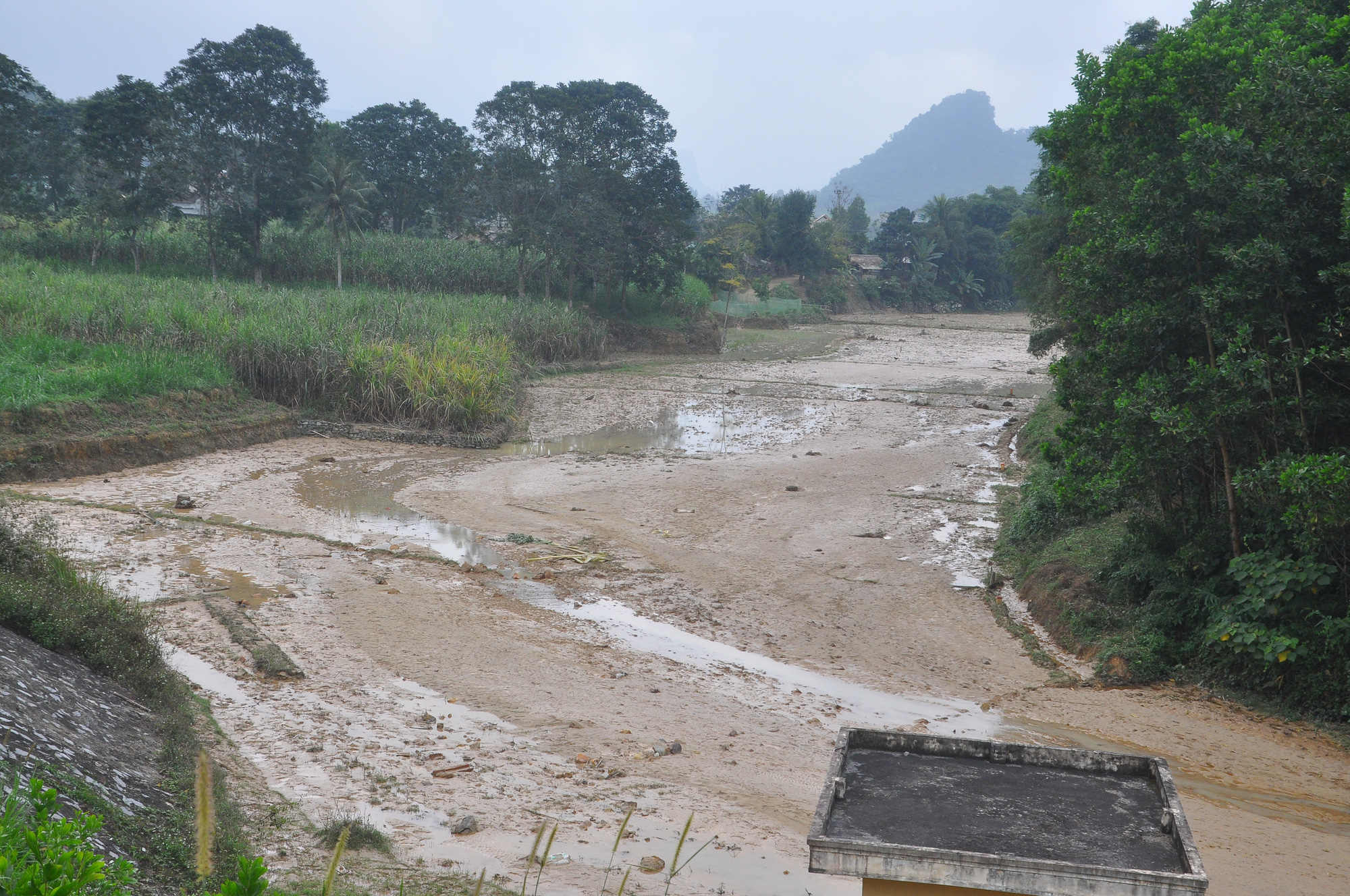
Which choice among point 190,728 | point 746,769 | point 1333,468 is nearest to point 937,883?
point 746,769

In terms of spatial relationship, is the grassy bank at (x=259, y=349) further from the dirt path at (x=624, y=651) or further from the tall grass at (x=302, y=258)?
the tall grass at (x=302, y=258)

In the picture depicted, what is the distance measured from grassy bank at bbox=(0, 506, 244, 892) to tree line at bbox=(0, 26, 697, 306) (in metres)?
29.7

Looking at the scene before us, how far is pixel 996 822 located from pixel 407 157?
46.8m

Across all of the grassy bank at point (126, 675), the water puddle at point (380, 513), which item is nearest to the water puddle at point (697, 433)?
the water puddle at point (380, 513)

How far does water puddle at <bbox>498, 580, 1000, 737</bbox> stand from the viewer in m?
6.94

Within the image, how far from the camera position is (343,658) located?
24.2ft

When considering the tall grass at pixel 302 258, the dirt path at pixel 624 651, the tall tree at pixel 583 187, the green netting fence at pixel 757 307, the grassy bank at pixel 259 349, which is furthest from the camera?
the green netting fence at pixel 757 307

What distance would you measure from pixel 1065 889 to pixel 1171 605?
6.45 meters

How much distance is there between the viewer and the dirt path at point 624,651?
522 centimetres

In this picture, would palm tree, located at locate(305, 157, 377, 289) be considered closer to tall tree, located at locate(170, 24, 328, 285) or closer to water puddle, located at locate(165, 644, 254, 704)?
tall tree, located at locate(170, 24, 328, 285)

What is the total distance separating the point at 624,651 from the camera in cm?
819

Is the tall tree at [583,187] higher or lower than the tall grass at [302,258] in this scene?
higher

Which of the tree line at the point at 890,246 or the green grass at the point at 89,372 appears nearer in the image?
the green grass at the point at 89,372

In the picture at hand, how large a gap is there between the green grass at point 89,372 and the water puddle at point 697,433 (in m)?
5.57
